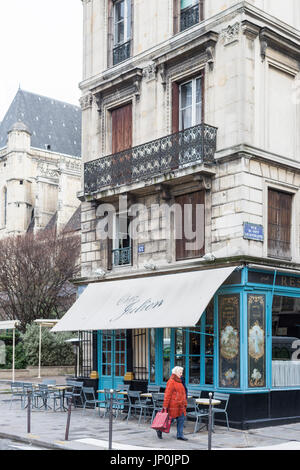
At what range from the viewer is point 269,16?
16750mm

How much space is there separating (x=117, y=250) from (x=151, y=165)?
2.91 meters

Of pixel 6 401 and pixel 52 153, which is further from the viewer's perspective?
pixel 52 153

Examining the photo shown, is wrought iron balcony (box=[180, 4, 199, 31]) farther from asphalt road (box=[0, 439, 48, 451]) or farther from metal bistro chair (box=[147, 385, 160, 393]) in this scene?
asphalt road (box=[0, 439, 48, 451])

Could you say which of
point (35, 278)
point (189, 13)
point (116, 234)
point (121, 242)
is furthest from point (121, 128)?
point (35, 278)

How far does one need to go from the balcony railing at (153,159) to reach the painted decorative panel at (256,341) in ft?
11.5

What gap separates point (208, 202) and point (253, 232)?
1.44m

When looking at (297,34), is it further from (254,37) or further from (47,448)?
(47,448)

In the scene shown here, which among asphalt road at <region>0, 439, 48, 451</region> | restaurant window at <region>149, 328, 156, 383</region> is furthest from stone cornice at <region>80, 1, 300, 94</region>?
asphalt road at <region>0, 439, 48, 451</region>

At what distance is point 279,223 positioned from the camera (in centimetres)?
1694

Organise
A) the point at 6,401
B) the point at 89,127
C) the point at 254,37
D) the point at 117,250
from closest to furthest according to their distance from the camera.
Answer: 1. the point at 254,37
2. the point at 117,250
3. the point at 89,127
4. the point at 6,401

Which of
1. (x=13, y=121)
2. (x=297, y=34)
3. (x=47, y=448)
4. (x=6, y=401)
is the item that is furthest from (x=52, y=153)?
(x=47, y=448)

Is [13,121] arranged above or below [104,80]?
above

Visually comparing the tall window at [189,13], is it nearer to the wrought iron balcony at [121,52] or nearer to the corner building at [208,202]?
the corner building at [208,202]

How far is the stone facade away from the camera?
53.2 ft
